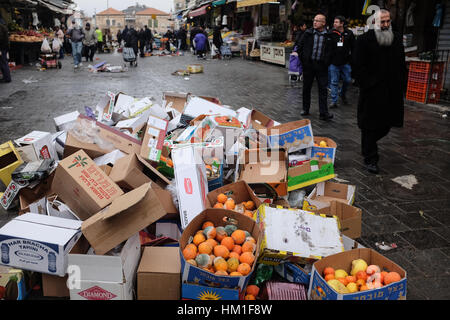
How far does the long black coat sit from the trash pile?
3.72 ft

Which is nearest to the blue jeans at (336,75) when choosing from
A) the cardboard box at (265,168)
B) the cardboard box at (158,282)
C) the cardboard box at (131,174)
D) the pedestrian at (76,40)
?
the cardboard box at (265,168)

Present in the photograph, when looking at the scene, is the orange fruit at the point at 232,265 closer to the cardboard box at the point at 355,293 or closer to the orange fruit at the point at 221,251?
the orange fruit at the point at 221,251

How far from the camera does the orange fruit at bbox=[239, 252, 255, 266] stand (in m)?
2.32

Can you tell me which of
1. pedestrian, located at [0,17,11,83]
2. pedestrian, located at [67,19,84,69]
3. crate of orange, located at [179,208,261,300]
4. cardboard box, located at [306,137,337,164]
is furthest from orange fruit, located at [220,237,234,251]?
pedestrian, located at [67,19,84,69]

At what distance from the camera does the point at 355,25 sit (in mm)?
11039

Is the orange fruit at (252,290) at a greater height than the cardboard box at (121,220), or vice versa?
the cardboard box at (121,220)

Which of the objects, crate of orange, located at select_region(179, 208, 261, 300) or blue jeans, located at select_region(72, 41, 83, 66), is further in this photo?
blue jeans, located at select_region(72, 41, 83, 66)

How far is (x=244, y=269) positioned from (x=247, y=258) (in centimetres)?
9

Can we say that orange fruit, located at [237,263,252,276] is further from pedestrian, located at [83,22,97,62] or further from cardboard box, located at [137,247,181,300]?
pedestrian, located at [83,22,97,62]

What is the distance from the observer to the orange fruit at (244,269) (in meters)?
2.24

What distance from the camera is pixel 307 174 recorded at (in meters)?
3.44

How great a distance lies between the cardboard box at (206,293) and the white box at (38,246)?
2.71 ft

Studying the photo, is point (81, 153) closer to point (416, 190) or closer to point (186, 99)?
point (186, 99)
